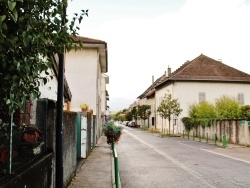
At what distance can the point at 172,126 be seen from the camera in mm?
47094

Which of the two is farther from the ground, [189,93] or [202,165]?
[189,93]

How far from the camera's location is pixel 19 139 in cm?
506

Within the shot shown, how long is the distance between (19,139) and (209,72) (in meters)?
44.4

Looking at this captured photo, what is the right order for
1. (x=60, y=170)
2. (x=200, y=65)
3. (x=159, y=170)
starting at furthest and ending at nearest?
(x=200, y=65)
(x=159, y=170)
(x=60, y=170)

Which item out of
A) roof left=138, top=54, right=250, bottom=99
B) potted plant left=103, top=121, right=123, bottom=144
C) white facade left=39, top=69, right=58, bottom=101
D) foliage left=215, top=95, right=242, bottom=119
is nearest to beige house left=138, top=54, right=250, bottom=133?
roof left=138, top=54, right=250, bottom=99

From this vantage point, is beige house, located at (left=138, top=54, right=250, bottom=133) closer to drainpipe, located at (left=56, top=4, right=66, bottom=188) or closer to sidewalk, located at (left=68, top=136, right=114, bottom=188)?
sidewalk, located at (left=68, top=136, right=114, bottom=188)

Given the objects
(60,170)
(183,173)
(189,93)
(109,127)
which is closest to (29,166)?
(60,170)

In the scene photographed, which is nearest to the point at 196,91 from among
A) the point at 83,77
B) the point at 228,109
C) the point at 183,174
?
the point at 228,109

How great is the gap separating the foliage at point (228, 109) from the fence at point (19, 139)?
25.2 meters

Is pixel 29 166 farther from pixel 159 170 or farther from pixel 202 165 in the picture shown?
pixel 202 165

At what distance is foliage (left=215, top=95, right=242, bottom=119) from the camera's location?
1141 inches

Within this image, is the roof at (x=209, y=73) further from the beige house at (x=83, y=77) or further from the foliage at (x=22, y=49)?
the foliage at (x=22, y=49)

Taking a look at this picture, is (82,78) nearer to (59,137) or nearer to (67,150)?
(67,150)

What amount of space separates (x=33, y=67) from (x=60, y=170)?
11.6 ft
